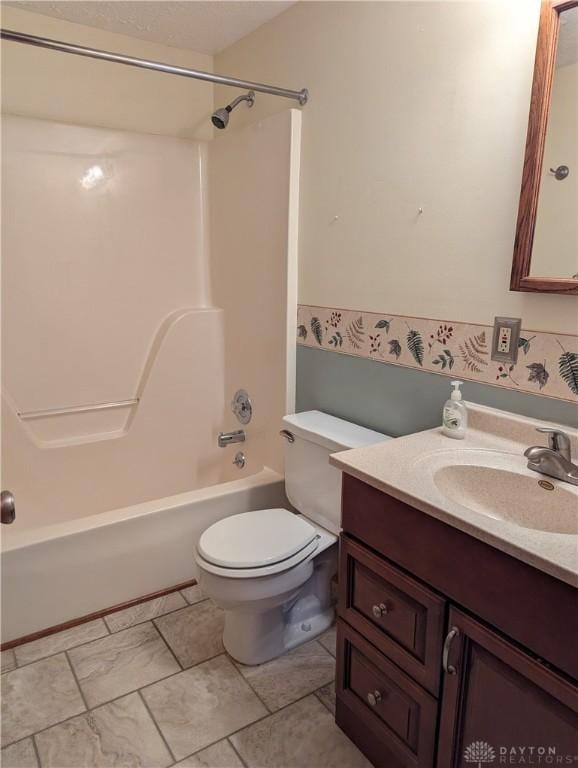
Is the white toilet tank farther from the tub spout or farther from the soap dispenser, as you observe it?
the tub spout

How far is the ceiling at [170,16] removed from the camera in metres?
2.03

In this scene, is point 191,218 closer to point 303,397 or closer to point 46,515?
point 303,397

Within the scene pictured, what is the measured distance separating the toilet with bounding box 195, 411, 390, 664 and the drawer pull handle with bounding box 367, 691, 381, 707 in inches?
16.4

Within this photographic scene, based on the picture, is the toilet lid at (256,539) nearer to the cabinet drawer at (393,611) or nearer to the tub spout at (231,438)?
the cabinet drawer at (393,611)

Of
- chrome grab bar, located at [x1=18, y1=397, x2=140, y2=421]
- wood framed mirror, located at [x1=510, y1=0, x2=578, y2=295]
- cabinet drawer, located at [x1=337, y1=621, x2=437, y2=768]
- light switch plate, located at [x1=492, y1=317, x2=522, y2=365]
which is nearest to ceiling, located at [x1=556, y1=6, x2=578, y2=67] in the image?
wood framed mirror, located at [x1=510, y1=0, x2=578, y2=295]

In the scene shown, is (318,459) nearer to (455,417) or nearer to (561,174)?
(455,417)

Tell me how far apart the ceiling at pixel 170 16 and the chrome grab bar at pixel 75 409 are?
1.64m

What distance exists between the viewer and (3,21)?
212cm

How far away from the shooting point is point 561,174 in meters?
1.26

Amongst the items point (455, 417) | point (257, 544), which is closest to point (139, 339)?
point (257, 544)

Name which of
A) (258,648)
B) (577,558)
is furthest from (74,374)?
(577,558)

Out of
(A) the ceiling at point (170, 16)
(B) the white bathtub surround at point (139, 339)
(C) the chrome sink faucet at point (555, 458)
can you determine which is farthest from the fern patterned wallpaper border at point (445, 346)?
(A) the ceiling at point (170, 16)

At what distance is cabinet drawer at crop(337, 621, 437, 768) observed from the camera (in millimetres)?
1204

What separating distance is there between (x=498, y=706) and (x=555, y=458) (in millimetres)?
535
